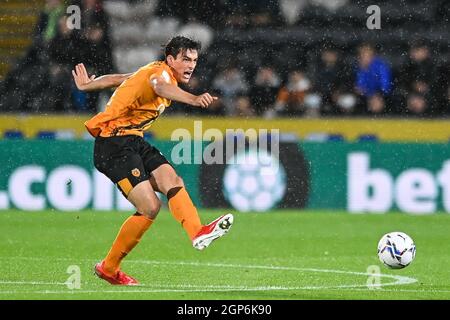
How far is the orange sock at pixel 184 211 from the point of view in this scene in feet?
28.4

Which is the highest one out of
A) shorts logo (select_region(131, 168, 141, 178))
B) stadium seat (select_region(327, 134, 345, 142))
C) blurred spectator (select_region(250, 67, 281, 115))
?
blurred spectator (select_region(250, 67, 281, 115))

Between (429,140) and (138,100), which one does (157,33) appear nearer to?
(429,140)

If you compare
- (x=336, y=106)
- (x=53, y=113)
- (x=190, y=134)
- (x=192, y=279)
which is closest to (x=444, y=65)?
(x=336, y=106)

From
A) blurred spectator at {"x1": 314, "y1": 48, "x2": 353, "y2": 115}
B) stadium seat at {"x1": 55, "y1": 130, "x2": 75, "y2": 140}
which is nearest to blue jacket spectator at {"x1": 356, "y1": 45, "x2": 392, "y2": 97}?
blurred spectator at {"x1": 314, "y1": 48, "x2": 353, "y2": 115}

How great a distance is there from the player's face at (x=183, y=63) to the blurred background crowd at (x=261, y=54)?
720 cm

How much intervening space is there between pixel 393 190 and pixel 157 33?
13.8 ft

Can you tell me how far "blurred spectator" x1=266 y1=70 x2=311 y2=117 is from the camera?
655 inches

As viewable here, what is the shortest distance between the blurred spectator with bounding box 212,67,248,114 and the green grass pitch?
7.10 ft

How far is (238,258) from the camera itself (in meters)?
11.2

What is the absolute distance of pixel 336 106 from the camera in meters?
16.8

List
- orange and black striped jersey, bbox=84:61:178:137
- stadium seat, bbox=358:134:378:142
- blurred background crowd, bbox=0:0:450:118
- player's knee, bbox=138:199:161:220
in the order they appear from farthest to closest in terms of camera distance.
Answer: blurred background crowd, bbox=0:0:450:118
stadium seat, bbox=358:134:378:142
orange and black striped jersey, bbox=84:61:178:137
player's knee, bbox=138:199:161:220

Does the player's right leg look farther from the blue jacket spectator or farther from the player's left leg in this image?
the blue jacket spectator

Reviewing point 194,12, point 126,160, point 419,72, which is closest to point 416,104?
point 419,72

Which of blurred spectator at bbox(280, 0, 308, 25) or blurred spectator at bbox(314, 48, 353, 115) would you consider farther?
blurred spectator at bbox(280, 0, 308, 25)
